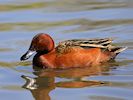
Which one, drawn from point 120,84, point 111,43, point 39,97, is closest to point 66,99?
point 39,97

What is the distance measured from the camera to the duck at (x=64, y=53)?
39.0ft

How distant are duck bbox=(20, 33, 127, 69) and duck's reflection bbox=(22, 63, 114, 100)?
0.14 metres

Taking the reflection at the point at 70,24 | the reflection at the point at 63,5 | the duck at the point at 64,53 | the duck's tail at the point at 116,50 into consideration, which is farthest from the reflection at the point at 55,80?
the reflection at the point at 63,5

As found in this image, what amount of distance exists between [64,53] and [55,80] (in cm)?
97

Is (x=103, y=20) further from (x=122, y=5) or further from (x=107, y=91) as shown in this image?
(x=107, y=91)

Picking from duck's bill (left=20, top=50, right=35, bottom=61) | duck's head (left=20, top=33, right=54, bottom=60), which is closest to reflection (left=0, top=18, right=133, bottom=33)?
duck's head (left=20, top=33, right=54, bottom=60)

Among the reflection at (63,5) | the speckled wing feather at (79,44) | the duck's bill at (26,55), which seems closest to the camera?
the duck's bill at (26,55)

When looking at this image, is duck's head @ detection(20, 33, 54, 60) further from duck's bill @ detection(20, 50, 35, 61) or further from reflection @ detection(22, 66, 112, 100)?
reflection @ detection(22, 66, 112, 100)

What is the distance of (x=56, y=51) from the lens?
1202 centimetres

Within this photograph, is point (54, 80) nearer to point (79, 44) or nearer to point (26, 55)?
point (26, 55)

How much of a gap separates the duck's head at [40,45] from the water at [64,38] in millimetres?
301

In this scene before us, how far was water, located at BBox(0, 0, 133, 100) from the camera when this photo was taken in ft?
33.6

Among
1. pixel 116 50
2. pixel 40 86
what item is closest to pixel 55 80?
pixel 40 86

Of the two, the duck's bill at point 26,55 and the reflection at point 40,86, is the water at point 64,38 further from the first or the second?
the duck's bill at point 26,55
